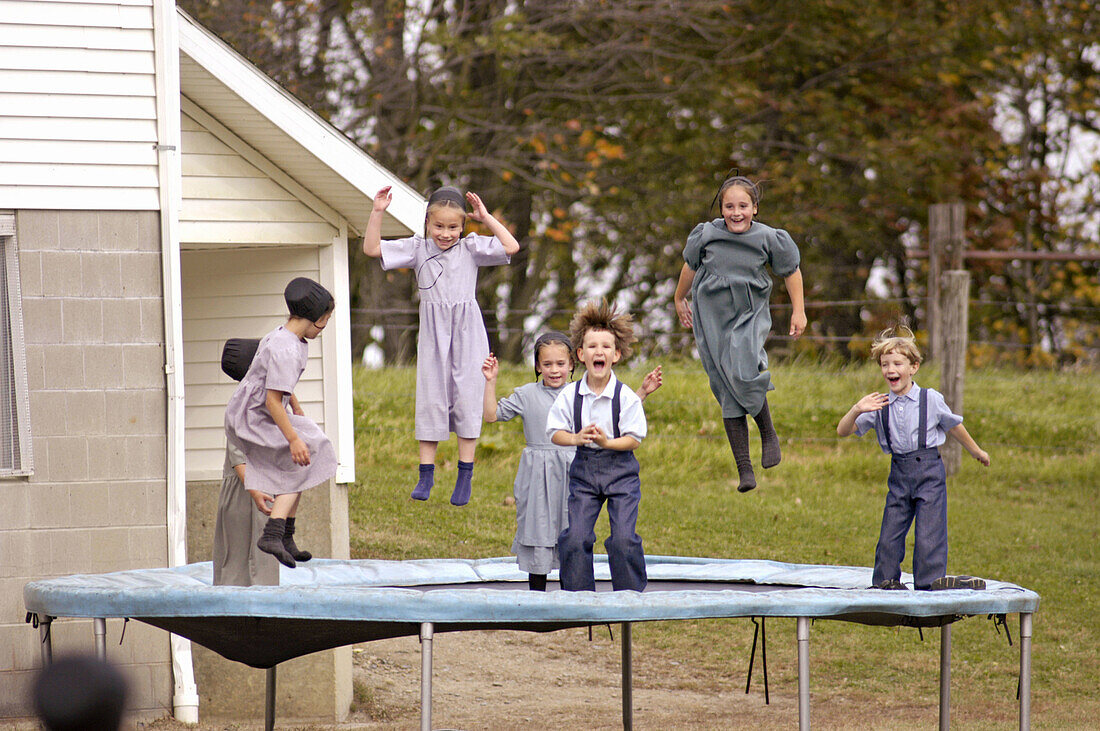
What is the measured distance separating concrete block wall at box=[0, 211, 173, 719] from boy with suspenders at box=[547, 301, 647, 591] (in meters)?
2.54

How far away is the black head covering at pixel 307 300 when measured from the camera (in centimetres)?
485

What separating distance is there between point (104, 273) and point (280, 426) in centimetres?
236

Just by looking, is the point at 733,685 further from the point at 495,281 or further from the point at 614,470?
the point at 495,281

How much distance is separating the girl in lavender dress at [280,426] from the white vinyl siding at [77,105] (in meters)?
2.14


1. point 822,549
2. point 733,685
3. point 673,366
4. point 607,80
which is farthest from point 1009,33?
point 733,685

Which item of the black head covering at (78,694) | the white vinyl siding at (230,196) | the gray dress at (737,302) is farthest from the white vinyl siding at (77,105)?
the black head covering at (78,694)

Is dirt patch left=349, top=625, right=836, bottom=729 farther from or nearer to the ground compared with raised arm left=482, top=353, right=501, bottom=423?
nearer to the ground

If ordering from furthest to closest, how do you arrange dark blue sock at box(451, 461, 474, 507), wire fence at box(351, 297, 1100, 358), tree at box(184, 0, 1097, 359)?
wire fence at box(351, 297, 1100, 358)
tree at box(184, 0, 1097, 359)
dark blue sock at box(451, 461, 474, 507)

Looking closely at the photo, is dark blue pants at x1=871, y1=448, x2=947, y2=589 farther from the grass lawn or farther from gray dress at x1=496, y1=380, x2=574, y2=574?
the grass lawn

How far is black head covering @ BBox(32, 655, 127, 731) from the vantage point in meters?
1.23

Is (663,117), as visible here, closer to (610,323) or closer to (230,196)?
(230,196)

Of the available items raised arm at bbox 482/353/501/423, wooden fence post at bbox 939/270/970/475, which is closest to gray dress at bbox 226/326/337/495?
raised arm at bbox 482/353/501/423

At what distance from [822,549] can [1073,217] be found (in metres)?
10.4

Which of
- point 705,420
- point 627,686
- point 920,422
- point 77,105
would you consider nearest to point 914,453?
point 920,422
